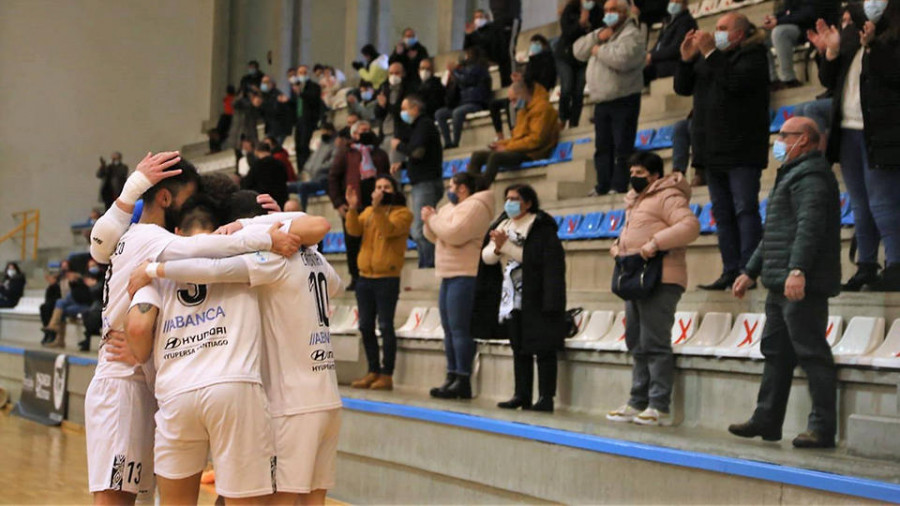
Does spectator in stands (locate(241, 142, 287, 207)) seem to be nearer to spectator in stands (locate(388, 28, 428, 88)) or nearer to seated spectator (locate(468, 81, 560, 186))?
seated spectator (locate(468, 81, 560, 186))

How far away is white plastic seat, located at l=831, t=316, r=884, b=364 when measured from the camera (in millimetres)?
5465

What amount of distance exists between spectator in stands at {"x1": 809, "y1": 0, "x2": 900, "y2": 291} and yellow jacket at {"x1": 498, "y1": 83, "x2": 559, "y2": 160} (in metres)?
3.79

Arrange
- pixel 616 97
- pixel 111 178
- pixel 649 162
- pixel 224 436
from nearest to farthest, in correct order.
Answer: pixel 224 436 < pixel 649 162 < pixel 616 97 < pixel 111 178

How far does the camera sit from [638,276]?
5.98 meters

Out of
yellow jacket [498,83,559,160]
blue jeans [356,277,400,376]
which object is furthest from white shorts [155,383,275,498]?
yellow jacket [498,83,559,160]

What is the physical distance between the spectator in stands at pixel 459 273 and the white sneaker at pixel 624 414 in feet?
4.71

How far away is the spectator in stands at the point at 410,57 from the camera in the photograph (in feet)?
42.6

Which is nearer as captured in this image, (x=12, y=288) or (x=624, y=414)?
(x=624, y=414)

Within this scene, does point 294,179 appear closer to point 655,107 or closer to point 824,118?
point 655,107

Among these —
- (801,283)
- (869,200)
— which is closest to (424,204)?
(869,200)

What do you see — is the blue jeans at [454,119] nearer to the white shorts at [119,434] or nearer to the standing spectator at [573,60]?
the standing spectator at [573,60]

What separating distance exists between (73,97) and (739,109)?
1624 centimetres

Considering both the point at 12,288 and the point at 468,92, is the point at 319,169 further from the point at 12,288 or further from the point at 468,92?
the point at 12,288

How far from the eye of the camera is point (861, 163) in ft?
19.8
